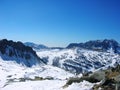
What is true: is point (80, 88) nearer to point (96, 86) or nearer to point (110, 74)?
point (96, 86)

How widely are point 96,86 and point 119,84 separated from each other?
168 inches

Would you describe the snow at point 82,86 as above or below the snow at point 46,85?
above

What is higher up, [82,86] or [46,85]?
[82,86]

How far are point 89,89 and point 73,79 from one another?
662 cm

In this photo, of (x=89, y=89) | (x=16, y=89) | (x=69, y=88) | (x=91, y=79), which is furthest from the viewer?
(x=16, y=89)

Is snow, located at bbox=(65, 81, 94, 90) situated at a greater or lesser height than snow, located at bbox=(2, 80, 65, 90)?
greater

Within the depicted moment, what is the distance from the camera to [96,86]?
31.5 meters

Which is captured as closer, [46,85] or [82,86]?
[82,86]

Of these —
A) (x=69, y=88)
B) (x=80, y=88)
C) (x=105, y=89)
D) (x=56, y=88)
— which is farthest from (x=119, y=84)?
(x=56, y=88)

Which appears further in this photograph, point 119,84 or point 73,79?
point 73,79

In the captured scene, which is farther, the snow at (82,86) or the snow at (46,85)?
the snow at (46,85)

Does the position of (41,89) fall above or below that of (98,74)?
below

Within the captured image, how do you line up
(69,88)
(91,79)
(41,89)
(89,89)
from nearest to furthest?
(89,89) < (69,88) < (91,79) < (41,89)

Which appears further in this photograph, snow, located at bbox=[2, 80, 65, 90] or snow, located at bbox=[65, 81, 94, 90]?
snow, located at bbox=[2, 80, 65, 90]
